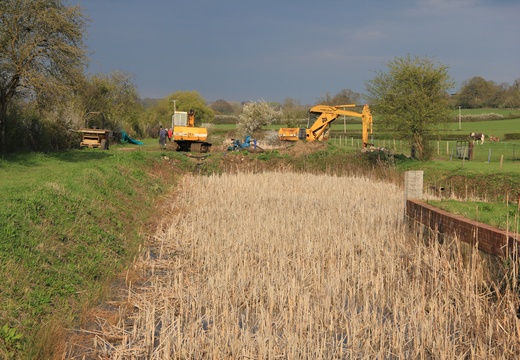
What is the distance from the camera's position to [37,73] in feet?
78.1

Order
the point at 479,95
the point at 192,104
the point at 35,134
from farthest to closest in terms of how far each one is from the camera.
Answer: the point at 192,104, the point at 479,95, the point at 35,134

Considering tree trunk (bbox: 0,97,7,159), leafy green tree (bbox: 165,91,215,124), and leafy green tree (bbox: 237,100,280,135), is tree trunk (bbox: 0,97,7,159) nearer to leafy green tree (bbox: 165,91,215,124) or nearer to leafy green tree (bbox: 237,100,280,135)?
leafy green tree (bbox: 237,100,280,135)

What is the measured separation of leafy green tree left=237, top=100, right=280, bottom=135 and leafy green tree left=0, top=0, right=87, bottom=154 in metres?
33.9

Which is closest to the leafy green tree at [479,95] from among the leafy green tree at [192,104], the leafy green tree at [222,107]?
the leafy green tree at [192,104]

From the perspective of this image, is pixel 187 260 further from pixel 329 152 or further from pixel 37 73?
pixel 329 152

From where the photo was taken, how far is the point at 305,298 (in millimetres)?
7336

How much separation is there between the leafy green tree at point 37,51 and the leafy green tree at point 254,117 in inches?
1335

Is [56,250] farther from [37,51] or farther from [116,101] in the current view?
[116,101]

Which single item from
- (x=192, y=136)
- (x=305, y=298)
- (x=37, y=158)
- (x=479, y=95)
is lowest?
(x=305, y=298)

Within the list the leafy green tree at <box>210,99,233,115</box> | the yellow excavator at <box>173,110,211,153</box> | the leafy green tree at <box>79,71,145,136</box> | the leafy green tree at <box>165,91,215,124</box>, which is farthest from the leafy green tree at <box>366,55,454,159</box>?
the leafy green tree at <box>210,99,233,115</box>

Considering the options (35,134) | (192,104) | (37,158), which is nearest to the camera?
(37,158)

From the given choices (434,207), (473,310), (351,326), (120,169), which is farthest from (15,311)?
(120,169)

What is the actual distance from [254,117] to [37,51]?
124 ft

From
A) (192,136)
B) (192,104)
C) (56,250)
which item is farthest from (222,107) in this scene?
(56,250)
